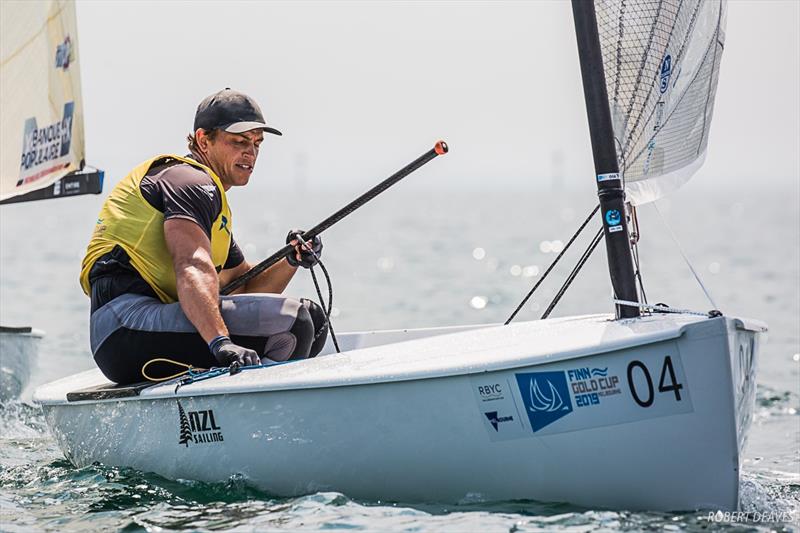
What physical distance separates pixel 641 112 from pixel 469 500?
154 centimetres

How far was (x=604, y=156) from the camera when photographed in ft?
12.9

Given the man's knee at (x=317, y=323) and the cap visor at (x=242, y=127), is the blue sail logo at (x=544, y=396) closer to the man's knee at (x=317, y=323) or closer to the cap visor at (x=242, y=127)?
the man's knee at (x=317, y=323)

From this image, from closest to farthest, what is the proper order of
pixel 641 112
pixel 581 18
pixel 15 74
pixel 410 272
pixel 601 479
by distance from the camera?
pixel 601 479
pixel 581 18
pixel 641 112
pixel 15 74
pixel 410 272

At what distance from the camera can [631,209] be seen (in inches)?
170

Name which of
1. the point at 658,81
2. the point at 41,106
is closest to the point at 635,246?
the point at 658,81

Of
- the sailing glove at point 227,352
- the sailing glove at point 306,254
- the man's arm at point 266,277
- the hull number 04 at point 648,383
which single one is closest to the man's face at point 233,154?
the sailing glove at point 306,254

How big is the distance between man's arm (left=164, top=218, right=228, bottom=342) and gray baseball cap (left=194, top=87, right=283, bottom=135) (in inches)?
18.9

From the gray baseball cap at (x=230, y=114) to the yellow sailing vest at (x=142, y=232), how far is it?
0.18 meters

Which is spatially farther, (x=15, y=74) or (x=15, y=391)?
(x=15, y=74)

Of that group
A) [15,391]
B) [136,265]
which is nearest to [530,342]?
[136,265]

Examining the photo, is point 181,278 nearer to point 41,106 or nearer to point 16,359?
point 16,359

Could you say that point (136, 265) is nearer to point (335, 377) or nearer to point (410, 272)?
point (335, 377)

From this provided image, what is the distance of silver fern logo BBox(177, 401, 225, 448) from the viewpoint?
4.02 meters

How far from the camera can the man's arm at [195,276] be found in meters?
4.03
